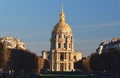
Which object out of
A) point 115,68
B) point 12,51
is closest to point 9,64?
point 12,51

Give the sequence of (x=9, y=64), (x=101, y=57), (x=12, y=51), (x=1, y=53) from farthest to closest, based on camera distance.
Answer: (x=101, y=57), (x=12, y=51), (x=9, y=64), (x=1, y=53)

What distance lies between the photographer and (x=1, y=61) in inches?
3912

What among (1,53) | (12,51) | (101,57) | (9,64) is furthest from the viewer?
(101,57)

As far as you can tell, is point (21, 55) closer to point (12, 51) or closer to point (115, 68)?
point (12, 51)

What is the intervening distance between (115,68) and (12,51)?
2030 centimetres

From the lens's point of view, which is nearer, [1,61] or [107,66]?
[1,61]

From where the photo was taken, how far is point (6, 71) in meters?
127

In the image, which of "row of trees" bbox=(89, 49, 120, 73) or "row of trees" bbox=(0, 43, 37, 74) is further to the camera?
"row of trees" bbox=(89, 49, 120, 73)

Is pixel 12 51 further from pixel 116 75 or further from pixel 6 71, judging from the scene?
pixel 116 75

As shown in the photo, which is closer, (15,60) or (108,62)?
(15,60)

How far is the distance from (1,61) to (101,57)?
125 ft

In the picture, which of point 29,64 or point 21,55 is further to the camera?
point 29,64

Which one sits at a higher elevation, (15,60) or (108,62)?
(15,60)

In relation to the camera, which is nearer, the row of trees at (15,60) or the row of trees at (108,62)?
the row of trees at (15,60)
